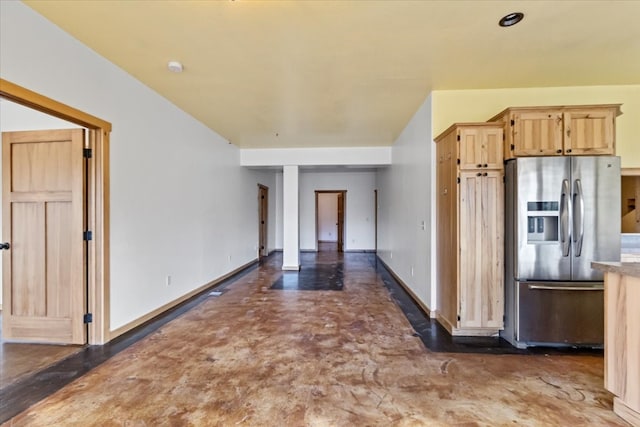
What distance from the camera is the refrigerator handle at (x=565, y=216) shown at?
2.75m

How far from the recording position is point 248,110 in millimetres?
4293

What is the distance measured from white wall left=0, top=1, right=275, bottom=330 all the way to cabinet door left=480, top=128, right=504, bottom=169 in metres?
3.75

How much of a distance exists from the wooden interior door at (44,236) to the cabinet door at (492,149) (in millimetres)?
3958

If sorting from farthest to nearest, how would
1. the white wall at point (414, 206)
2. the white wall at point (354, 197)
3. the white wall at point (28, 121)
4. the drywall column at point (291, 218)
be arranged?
the white wall at point (354, 197), the drywall column at point (291, 218), the white wall at point (414, 206), the white wall at point (28, 121)

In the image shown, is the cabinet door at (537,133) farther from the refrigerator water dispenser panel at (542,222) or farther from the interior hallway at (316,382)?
the interior hallway at (316,382)

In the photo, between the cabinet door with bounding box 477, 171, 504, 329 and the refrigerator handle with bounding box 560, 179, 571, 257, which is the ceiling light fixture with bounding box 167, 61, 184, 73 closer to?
the cabinet door with bounding box 477, 171, 504, 329

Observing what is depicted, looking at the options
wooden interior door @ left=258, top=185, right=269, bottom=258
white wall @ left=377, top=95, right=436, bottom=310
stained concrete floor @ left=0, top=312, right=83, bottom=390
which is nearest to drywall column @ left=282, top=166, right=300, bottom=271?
wooden interior door @ left=258, top=185, right=269, bottom=258

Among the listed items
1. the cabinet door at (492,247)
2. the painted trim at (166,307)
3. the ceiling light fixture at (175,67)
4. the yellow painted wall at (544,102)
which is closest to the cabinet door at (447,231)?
the cabinet door at (492,247)

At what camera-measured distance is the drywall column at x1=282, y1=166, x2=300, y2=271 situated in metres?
6.80

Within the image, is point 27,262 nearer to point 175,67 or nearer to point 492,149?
point 175,67

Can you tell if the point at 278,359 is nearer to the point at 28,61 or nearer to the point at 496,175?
the point at 496,175

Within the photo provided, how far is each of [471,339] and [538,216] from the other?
54.1 inches

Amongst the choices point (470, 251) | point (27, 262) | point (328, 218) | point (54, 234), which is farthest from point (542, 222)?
→ point (328, 218)

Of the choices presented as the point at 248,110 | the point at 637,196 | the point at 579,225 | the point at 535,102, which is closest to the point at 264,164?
the point at 248,110
